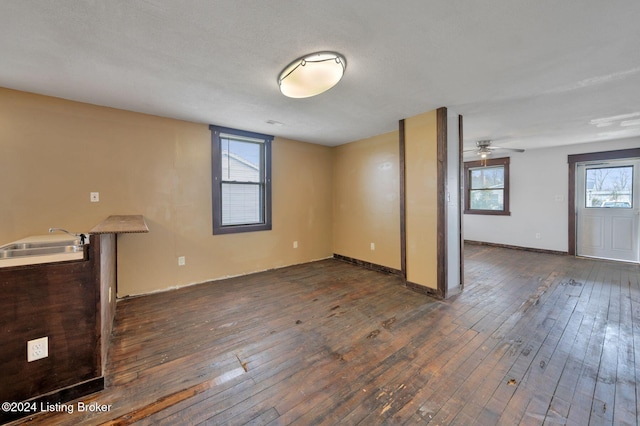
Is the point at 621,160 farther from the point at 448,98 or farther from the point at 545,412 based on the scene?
the point at 545,412

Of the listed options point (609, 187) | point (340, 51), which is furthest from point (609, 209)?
point (340, 51)

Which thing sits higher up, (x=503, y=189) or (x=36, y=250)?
(x=503, y=189)

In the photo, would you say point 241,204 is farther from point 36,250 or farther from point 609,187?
point 609,187

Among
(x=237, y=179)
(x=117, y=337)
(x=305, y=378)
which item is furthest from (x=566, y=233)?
(x=117, y=337)

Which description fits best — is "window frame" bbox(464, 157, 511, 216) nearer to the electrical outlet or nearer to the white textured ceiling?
the white textured ceiling

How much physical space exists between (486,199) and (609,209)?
85.0 inches

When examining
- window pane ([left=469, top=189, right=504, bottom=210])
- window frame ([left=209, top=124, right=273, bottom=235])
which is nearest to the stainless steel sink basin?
window frame ([left=209, top=124, right=273, bottom=235])

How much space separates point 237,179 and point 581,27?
161 inches

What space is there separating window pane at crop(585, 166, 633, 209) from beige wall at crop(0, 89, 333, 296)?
21.0 ft

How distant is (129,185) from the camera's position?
317cm

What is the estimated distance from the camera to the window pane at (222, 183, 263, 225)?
4.05 meters

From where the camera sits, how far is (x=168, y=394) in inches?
63.9

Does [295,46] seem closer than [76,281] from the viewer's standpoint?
No

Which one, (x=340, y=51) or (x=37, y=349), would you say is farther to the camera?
(x=340, y=51)
